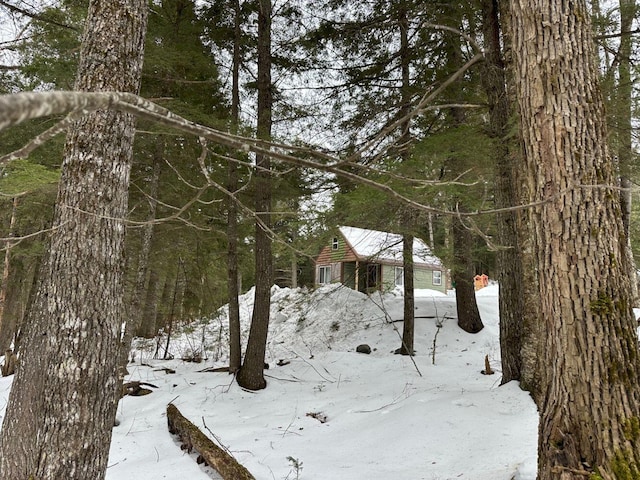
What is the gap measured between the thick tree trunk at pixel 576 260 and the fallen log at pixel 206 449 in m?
2.52

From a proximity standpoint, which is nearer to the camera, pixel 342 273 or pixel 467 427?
pixel 467 427

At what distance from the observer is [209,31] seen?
8219mm

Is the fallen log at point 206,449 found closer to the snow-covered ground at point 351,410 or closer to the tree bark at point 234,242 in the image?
the snow-covered ground at point 351,410

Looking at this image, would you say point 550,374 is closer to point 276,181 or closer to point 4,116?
point 4,116

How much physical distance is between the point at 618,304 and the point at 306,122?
714 cm

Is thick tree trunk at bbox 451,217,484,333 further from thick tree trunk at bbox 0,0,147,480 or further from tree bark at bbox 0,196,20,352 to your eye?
tree bark at bbox 0,196,20,352

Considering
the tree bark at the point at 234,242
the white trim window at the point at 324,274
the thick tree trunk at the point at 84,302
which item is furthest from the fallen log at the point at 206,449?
the white trim window at the point at 324,274

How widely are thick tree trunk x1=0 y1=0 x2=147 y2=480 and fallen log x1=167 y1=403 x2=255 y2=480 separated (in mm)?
1251

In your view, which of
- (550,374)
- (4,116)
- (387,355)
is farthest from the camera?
(387,355)

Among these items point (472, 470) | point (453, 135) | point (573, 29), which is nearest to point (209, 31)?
point (453, 135)

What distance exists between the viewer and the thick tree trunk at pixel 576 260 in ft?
7.06

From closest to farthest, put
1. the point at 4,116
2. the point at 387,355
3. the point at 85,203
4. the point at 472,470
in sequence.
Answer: the point at 4,116 < the point at 85,203 < the point at 472,470 < the point at 387,355

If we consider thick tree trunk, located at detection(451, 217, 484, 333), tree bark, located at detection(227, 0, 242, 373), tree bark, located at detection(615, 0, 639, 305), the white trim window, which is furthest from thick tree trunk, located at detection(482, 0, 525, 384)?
the white trim window

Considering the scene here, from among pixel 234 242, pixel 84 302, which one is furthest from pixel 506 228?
pixel 234 242
